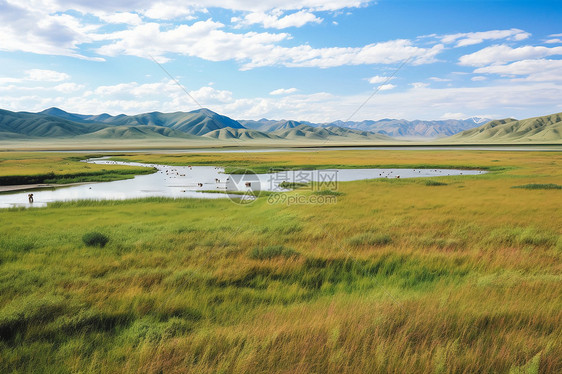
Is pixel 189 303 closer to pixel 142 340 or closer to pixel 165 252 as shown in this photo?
pixel 142 340

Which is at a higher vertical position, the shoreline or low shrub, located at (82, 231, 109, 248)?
the shoreline

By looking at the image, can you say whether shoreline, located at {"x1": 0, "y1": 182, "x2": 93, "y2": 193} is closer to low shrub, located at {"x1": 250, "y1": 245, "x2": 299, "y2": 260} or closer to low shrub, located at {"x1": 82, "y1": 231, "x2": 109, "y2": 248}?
low shrub, located at {"x1": 82, "y1": 231, "x2": 109, "y2": 248}

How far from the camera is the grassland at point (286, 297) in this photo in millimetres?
5148

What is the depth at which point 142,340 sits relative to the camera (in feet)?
18.9

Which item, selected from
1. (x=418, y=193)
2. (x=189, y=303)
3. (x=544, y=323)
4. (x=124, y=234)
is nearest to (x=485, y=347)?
(x=544, y=323)

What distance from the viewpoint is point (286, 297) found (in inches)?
313

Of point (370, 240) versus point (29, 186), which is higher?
point (29, 186)

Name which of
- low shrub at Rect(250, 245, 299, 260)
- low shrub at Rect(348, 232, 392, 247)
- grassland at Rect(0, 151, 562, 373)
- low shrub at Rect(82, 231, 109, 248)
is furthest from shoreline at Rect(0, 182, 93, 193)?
low shrub at Rect(348, 232, 392, 247)

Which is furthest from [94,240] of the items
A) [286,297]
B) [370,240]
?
[370,240]

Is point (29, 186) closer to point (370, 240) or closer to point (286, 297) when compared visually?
point (370, 240)

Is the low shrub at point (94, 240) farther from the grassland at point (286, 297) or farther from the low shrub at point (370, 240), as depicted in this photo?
the low shrub at point (370, 240)

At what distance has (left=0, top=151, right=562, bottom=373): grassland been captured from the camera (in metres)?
5.15

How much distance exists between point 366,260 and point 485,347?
→ 5.30 meters

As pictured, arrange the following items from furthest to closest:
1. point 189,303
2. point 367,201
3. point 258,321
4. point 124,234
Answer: point 367,201 < point 124,234 < point 189,303 < point 258,321
